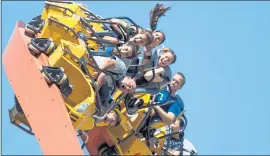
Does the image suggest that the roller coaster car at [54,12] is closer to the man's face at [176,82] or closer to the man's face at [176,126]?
the man's face at [176,82]

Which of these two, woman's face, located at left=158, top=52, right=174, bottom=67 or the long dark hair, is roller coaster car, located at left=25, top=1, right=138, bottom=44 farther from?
woman's face, located at left=158, top=52, right=174, bottom=67

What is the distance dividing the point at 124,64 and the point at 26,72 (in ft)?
4.38

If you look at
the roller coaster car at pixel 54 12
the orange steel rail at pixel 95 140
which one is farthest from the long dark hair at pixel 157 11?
the orange steel rail at pixel 95 140

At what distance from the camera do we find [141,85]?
42.9ft

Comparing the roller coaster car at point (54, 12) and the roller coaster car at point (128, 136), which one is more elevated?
the roller coaster car at point (54, 12)

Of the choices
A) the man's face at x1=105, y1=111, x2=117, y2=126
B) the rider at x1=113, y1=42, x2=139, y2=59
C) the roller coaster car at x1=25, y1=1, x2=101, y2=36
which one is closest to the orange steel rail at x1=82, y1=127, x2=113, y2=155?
the man's face at x1=105, y1=111, x2=117, y2=126

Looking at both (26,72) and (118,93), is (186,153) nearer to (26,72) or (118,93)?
(118,93)

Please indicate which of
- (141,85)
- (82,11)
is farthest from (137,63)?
(82,11)

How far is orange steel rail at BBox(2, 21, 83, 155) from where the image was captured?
10.6 m

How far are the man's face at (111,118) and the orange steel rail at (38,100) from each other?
164 centimetres

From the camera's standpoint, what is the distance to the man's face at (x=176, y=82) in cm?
1342

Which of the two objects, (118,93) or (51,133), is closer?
(51,133)

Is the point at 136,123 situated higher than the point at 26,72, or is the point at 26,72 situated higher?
the point at 26,72

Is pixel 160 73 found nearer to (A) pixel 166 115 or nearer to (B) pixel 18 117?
(A) pixel 166 115
